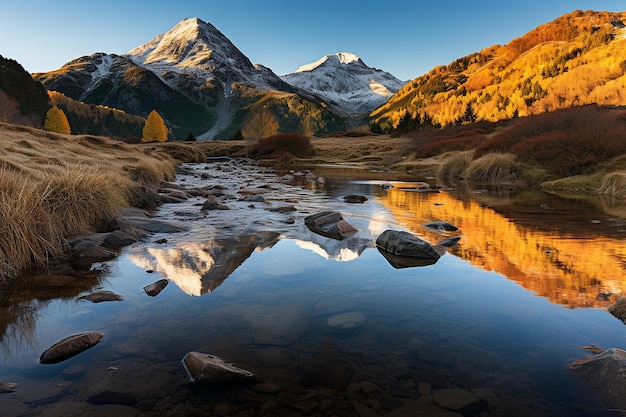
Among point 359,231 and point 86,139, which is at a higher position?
point 86,139

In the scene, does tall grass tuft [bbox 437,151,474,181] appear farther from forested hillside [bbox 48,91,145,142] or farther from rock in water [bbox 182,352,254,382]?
forested hillside [bbox 48,91,145,142]

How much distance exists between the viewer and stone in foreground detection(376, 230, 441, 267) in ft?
19.8

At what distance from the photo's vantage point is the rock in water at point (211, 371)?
276cm

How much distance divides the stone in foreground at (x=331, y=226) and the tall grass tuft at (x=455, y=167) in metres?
17.3

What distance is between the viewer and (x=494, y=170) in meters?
21.1

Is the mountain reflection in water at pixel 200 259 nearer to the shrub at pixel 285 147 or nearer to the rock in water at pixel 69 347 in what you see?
the rock in water at pixel 69 347

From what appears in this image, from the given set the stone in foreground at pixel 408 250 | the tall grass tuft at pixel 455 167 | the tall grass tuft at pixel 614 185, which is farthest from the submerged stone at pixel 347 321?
the tall grass tuft at pixel 455 167

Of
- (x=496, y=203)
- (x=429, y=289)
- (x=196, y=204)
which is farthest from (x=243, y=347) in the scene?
(x=496, y=203)

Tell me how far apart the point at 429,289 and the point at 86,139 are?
78.8ft

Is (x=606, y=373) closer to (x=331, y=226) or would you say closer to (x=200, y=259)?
(x=200, y=259)

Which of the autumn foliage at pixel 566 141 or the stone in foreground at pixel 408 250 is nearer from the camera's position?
the stone in foreground at pixel 408 250

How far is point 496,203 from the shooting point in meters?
12.8

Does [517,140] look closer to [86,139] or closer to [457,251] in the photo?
[457,251]

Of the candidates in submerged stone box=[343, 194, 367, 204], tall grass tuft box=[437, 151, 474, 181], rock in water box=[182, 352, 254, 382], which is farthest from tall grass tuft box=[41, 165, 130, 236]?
tall grass tuft box=[437, 151, 474, 181]
